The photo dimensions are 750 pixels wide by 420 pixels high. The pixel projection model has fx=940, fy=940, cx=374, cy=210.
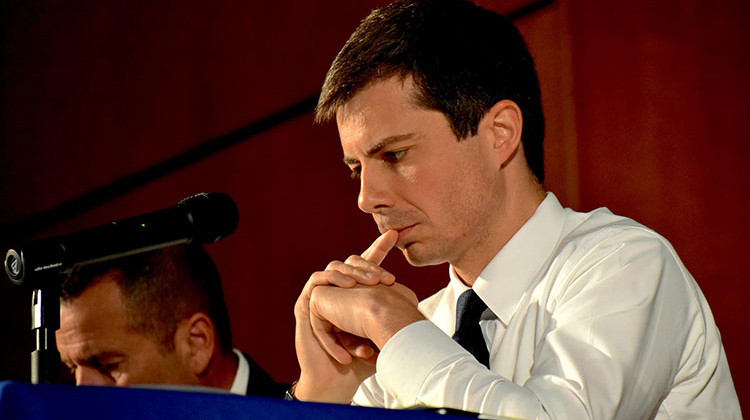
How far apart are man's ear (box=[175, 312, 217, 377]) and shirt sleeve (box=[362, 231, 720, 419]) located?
4.16 feet

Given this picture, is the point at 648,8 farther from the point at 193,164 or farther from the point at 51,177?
the point at 51,177

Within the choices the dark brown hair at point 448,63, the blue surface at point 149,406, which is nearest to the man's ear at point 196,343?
the dark brown hair at point 448,63

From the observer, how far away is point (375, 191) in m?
1.55

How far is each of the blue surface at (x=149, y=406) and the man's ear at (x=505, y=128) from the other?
967 millimetres

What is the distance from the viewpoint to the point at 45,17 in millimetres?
3262

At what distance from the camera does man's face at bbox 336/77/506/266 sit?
1534mm

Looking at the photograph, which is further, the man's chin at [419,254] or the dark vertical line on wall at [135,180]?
the dark vertical line on wall at [135,180]

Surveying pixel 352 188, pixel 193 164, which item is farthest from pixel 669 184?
pixel 193 164

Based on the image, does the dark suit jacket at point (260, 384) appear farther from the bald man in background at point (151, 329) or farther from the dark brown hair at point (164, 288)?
the dark brown hair at point (164, 288)

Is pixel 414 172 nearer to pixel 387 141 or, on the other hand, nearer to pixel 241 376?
pixel 387 141

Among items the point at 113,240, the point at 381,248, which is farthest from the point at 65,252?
the point at 381,248

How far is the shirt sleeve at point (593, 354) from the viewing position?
1176 mm

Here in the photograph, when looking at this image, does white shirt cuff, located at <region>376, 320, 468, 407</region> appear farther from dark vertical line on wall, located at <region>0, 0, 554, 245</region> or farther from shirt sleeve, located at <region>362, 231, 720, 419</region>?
dark vertical line on wall, located at <region>0, 0, 554, 245</region>

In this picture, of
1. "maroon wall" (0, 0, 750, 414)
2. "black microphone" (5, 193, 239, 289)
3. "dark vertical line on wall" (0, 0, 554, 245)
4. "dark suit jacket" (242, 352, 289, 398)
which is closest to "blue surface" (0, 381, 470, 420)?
"black microphone" (5, 193, 239, 289)
